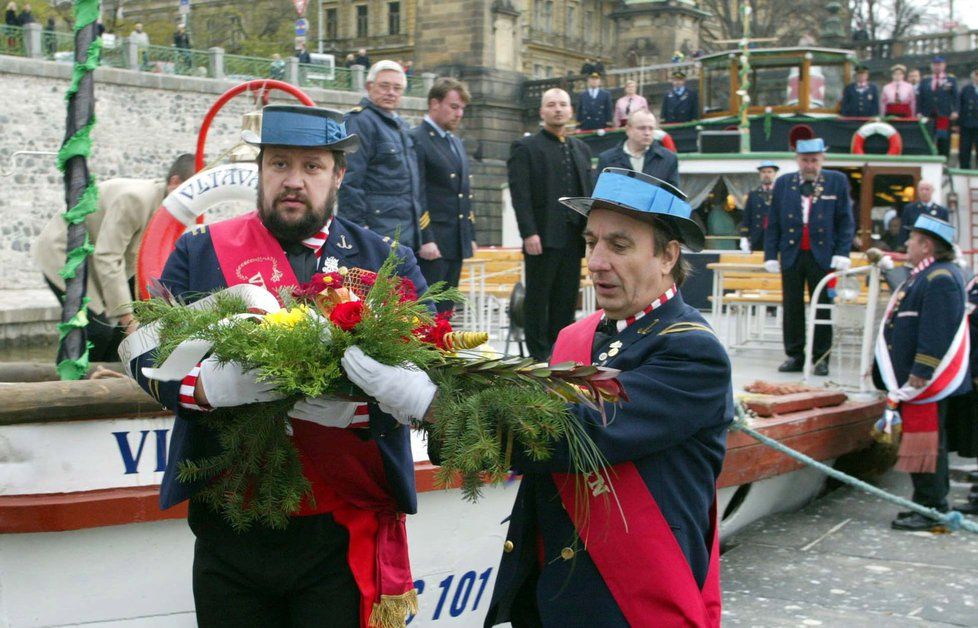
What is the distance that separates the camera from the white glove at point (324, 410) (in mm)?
2930

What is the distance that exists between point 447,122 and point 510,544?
217 inches

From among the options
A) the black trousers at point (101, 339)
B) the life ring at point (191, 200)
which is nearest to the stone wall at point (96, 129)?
the black trousers at point (101, 339)

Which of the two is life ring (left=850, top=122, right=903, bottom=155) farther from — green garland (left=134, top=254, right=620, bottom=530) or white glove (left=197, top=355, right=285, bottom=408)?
white glove (left=197, top=355, right=285, bottom=408)

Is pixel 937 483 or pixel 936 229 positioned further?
pixel 937 483

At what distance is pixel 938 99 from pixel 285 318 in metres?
26.7

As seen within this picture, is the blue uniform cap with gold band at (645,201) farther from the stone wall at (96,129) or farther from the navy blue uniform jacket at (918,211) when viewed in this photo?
the stone wall at (96,129)

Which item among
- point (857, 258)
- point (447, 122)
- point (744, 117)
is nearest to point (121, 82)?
point (744, 117)

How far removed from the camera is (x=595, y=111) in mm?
31891

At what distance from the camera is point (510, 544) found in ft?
10.7

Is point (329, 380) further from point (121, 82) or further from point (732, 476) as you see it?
point (121, 82)

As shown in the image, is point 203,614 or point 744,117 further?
point 744,117

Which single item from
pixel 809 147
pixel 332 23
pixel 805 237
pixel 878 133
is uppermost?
pixel 332 23

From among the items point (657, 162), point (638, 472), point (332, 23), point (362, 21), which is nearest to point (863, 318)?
Answer: point (657, 162)

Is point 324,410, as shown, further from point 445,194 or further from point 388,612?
point 445,194
